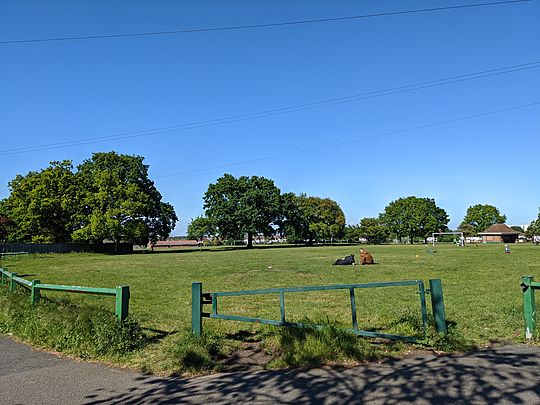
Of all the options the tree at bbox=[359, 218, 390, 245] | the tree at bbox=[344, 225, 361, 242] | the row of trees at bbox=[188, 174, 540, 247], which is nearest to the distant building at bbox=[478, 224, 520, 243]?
the row of trees at bbox=[188, 174, 540, 247]

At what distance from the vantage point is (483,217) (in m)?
120

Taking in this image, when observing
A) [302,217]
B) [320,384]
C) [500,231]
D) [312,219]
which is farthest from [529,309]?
[500,231]

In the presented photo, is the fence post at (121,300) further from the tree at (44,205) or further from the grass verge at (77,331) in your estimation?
the tree at (44,205)

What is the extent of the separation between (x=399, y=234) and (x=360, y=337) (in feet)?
358

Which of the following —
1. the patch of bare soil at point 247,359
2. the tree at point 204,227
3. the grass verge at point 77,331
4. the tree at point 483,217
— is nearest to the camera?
the patch of bare soil at point 247,359

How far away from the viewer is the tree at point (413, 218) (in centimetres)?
10738

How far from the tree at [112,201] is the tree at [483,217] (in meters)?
92.2

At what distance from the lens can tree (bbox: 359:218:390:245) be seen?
109500 mm

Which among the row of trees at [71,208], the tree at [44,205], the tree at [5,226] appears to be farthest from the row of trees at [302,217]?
the tree at [5,226]

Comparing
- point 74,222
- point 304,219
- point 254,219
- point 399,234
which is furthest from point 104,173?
point 399,234

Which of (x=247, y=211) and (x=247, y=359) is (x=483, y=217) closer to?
(x=247, y=211)

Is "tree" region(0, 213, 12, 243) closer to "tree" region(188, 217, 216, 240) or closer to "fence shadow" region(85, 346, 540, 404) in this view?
"tree" region(188, 217, 216, 240)

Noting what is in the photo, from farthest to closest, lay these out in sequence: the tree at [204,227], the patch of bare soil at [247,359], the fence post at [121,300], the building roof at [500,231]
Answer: the building roof at [500,231]
the tree at [204,227]
the fence post at [121,300]
the patch of bare soil at [247,359]

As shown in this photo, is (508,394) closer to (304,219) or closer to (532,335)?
(532,335)
